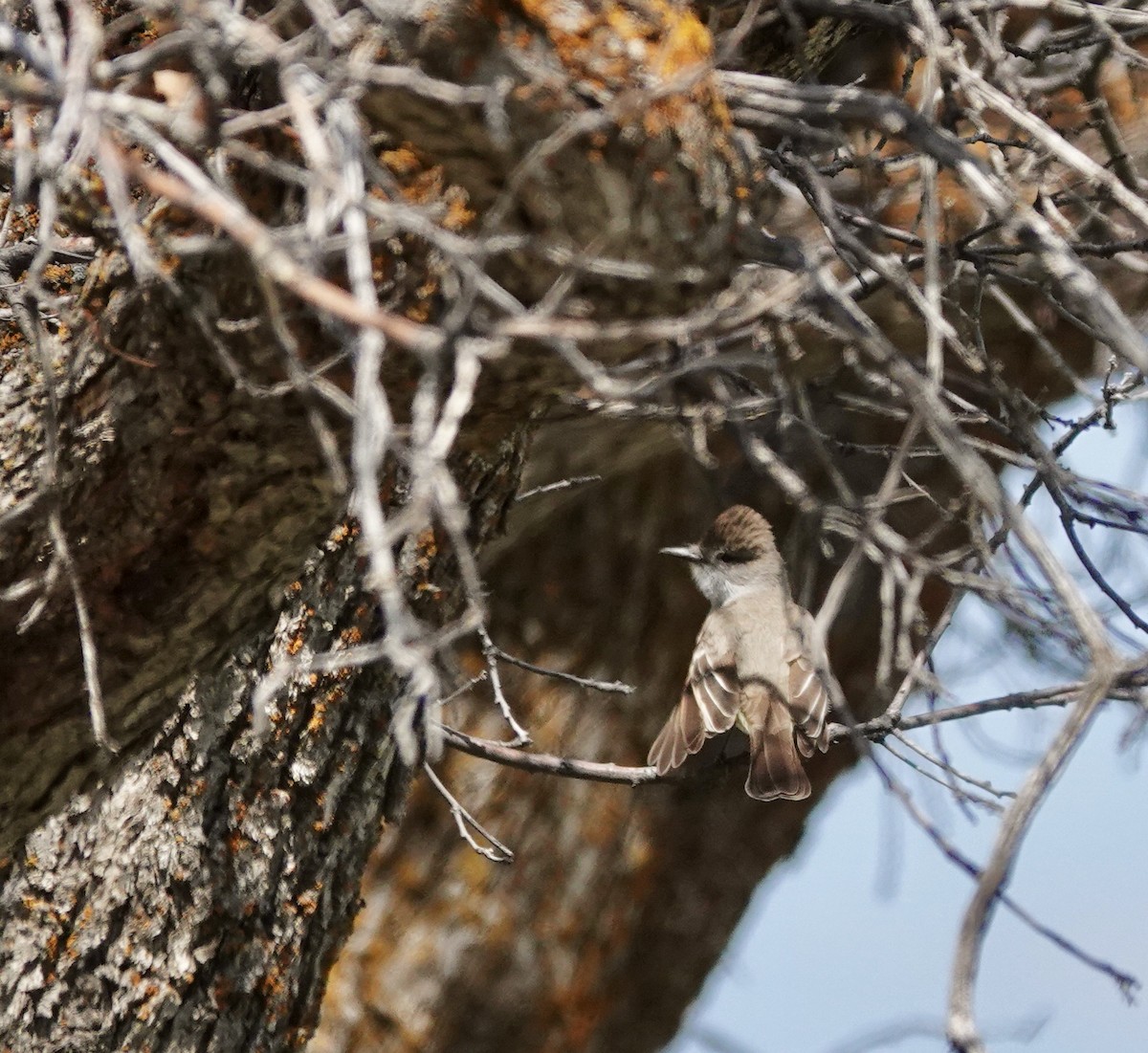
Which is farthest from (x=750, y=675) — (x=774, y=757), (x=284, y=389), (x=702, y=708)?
(x=284, y=389)

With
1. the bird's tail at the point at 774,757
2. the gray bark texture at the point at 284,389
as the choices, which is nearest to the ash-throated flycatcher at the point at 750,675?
the bird's tail at the point at 774,757

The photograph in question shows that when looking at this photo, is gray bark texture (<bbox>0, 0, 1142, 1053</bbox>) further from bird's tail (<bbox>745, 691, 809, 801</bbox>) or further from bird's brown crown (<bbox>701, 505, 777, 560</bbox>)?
bird's brown crown (<bbox>701, 505, 777, 560</bbox>)

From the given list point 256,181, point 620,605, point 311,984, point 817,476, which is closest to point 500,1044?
point 620,605

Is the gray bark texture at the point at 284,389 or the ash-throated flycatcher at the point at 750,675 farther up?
the gray bark texture at the point at 284,389

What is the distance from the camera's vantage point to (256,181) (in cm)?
204

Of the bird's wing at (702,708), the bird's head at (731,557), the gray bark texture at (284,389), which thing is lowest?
the bird's head at (731,557)

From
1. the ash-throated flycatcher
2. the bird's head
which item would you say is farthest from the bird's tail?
the bird's head

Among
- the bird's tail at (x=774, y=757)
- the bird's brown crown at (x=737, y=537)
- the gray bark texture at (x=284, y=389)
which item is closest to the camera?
the gray bark texture at (x=284, y=389)

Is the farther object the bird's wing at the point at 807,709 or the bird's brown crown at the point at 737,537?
the bird's brown crown at the point at 737,537

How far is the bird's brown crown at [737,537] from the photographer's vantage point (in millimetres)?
5359

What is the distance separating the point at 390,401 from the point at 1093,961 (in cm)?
127

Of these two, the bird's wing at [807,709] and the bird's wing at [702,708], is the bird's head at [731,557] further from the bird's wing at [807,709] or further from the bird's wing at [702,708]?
the bird's wing at [807,709]

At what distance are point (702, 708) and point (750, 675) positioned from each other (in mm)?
204

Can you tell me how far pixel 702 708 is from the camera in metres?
4.43
